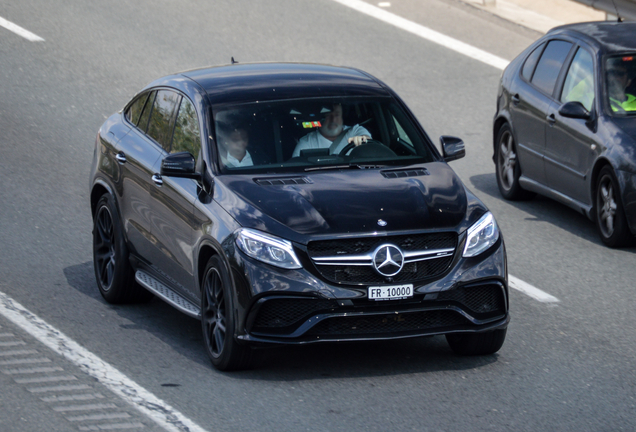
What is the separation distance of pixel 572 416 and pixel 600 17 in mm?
14790

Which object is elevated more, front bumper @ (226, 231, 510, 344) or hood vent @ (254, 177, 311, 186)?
hood vent @ (254, 177, 311, 186)

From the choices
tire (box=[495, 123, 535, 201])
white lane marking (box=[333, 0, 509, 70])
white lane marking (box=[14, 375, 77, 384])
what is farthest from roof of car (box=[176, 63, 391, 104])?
white lane marking (box=[333, 0, 509, 70])

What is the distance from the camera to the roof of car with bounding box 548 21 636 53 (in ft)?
37.7

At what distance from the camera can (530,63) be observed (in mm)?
12672

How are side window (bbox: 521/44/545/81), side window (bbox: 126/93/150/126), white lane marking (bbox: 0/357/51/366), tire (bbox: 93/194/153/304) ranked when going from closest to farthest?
white lane marking (bbox: 0/357/51/366)
tire (bbox: 93/194/153/304)
side window (bbox: 126/93/150/126)
side window (bbox: 521/44/545/81)

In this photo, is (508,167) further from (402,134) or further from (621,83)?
(402,134)

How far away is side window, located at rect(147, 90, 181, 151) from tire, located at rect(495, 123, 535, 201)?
4650 millimetres

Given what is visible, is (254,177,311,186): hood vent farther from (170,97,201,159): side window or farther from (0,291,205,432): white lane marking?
(0,291,205,432): white lane marking

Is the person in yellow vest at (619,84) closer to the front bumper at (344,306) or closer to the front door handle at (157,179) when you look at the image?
the front bumper at (344,306)

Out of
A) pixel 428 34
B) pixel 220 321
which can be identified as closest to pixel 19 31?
pixel 428 34

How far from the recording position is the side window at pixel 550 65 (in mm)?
12070

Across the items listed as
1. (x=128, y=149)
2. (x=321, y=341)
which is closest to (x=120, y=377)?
(x=321, y=341)

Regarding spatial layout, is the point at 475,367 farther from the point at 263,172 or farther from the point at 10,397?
the point at 10,397

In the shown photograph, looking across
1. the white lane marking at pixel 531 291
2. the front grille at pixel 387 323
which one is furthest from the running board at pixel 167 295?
the white lane marking at pixel 531 291
